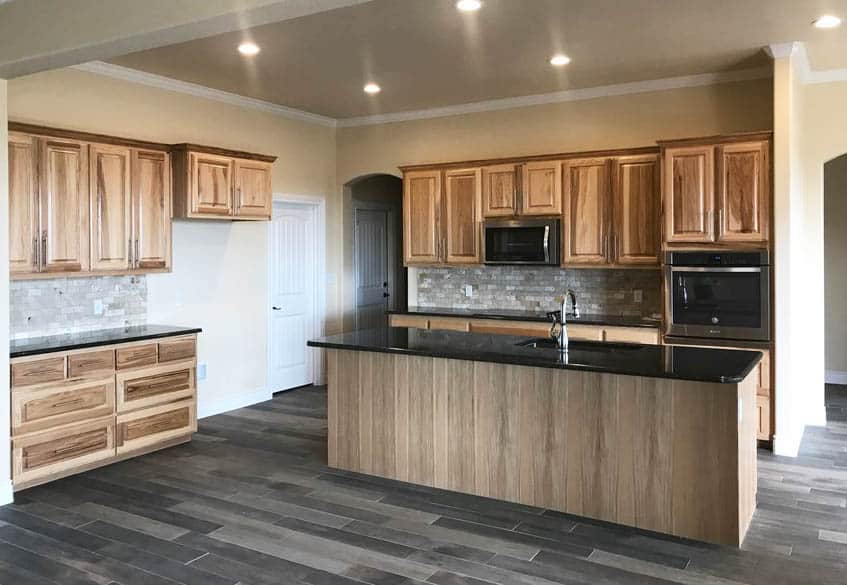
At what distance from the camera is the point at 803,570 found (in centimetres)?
337

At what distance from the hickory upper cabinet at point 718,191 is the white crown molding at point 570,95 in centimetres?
87

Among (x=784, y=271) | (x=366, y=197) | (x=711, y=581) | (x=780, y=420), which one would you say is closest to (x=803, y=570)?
(x=711, y=581)

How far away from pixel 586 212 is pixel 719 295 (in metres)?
1.37

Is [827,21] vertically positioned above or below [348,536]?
above

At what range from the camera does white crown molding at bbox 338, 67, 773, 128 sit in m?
6.02

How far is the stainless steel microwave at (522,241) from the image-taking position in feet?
21.2

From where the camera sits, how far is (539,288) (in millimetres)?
7043

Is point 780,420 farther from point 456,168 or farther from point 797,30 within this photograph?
point 456,168

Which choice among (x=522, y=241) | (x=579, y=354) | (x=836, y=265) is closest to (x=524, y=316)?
(x=522, y=241)

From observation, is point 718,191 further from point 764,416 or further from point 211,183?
point 211,183

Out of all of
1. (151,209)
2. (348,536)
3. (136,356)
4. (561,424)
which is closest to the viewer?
(348,536)

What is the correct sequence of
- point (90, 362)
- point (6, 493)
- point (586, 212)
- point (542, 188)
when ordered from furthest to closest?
point (542, 188), point (586, 212), point (90, 362), point (6, 493)

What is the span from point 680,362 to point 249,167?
4060mm

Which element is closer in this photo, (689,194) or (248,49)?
(248,49)
